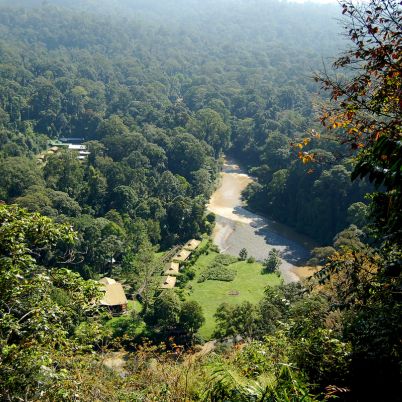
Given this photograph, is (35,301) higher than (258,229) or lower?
higher

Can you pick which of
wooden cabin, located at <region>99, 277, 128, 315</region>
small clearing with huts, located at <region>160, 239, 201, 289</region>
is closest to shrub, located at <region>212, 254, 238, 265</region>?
small clearing with huts, located at <region>160, 239, 201, 289</region>

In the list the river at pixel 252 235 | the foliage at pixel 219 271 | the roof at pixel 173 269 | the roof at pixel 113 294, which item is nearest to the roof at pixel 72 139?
the river at pixel 252 235

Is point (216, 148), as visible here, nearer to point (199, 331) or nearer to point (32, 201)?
point (32, 201)

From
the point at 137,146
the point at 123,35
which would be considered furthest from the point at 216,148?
the point at 123,35

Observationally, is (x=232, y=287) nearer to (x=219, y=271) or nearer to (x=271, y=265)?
(x=219, y=271)

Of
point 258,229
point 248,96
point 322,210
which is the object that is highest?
point 248,96

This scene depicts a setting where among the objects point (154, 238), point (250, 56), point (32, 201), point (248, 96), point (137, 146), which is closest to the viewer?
point (32, 201)

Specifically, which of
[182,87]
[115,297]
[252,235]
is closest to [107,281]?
[115,297]
